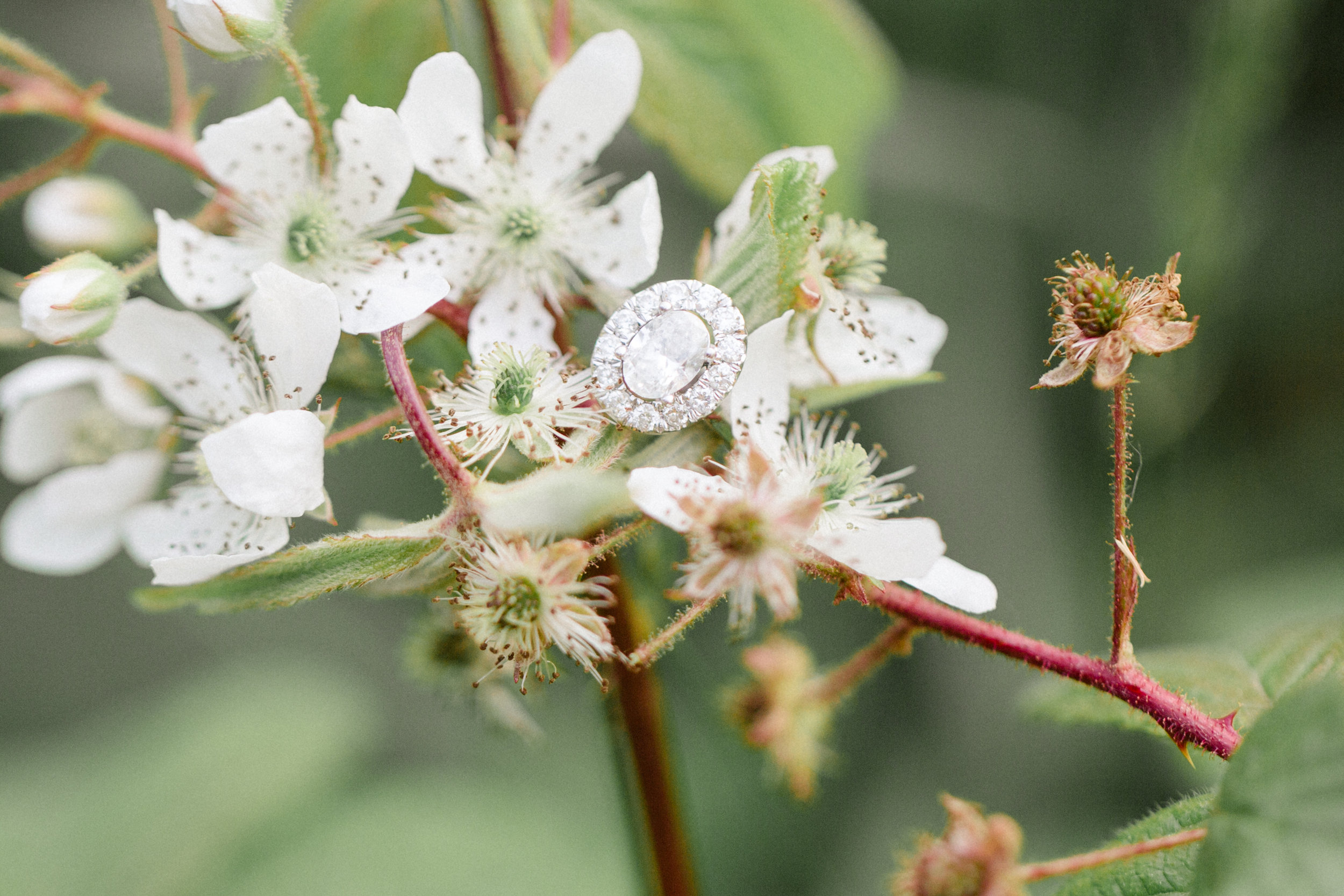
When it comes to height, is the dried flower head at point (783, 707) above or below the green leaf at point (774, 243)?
below

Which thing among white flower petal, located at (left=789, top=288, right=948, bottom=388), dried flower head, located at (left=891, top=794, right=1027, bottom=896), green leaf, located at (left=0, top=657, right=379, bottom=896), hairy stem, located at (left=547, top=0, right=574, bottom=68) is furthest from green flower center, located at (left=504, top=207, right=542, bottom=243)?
green leaf, located at (left=0, top=657, right=379, bottom=896)

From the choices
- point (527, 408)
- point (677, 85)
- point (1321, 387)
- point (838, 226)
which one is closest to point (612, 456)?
point (527, 408)

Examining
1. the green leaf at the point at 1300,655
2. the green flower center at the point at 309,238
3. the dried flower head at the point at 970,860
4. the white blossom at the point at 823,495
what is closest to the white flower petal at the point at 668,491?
the white blossom at the point at 823,495

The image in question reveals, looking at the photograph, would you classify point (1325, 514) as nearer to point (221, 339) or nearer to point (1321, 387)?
point (1321, 387)

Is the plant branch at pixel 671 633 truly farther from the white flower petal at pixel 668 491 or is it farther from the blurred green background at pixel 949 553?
the blurred green background at pixel 949 553

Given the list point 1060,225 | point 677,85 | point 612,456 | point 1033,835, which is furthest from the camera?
point 1060,225

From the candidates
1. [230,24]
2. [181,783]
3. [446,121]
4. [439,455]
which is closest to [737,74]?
[446,121]

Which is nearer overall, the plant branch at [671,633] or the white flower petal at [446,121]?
the plant branch at [671,633]
